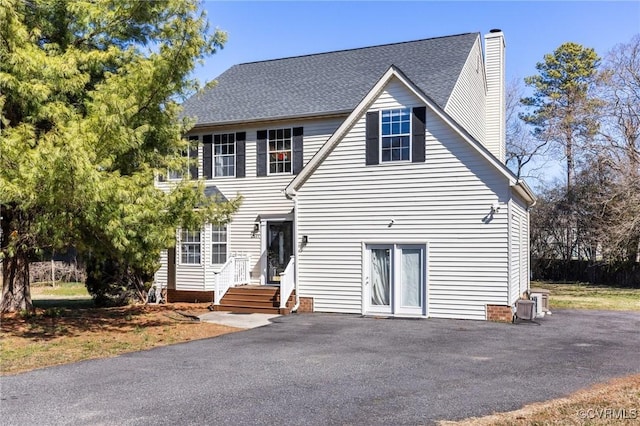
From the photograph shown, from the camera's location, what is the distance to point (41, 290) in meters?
26.1

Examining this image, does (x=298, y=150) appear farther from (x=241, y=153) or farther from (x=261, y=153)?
(x=241, y=153)

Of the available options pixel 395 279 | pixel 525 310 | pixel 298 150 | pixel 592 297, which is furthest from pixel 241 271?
pixel 592 297

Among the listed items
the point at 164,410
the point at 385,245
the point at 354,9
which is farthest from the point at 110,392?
the point at 354,9

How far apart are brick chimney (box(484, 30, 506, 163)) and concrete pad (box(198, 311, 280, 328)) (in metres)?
12.6

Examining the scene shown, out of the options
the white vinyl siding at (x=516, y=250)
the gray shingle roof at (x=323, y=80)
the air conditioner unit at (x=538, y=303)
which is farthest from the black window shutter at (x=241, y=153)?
the air conditioner unit at (x=538, y=303)

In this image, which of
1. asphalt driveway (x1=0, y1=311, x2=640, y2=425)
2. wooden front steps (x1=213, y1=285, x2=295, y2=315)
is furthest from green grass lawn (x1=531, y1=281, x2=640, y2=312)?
wooden front steps (x1=213, y1=285, x2=295, y2=315)

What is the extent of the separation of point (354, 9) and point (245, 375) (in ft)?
34.3

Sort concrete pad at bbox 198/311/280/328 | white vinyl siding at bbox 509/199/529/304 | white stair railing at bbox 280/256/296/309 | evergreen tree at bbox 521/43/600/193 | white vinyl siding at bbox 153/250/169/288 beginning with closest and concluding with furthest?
concrete pad at bbox 198/311/280/328, white vinyl siding at bbox 509/199/529/304, white stair railing at bbox 280/256/296/309, white vinyl siding at bbox 153/250/169/288, evergreen tree at bbox 521/43/600/193

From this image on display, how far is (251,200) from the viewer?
60.3 ft

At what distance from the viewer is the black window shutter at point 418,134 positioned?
47.5ft

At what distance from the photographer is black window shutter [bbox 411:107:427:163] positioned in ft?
47.5

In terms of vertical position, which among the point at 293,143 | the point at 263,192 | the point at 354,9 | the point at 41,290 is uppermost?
the point at 354,9

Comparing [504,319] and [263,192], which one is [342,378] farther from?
[263,192]

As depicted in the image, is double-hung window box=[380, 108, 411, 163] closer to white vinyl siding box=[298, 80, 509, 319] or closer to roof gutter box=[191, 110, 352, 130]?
white vinyl siding box=[298, 80, 509, 319]
